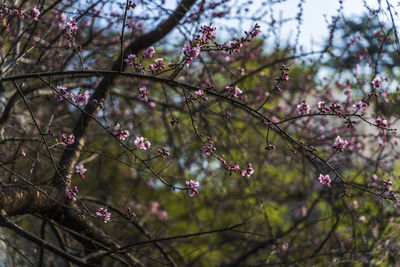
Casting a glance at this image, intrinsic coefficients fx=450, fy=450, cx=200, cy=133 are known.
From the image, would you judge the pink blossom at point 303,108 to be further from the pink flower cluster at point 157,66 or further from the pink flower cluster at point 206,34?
the pink flower cluster at point 157,66

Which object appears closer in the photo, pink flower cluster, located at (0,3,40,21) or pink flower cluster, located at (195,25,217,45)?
pink flower cluster, located at (195,25,217,45)

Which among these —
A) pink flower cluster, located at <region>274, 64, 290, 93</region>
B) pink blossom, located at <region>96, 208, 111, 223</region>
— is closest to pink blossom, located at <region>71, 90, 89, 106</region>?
pink blossom, located at <region>96, 208, 111, 223</region>

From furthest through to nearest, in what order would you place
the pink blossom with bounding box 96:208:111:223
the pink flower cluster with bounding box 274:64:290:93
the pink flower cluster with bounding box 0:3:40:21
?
the pink flower cluster with bounding box 0:3:40:21
the pink blossom with bounding box 96:208:111:223
the pink flower cluster with bounding box 274:64:290:93

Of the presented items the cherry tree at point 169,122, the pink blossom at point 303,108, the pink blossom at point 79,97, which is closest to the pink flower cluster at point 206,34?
the cherry tree at point 169,122

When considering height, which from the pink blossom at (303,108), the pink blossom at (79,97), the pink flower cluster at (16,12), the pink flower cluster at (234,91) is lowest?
the pink blossom at (303,108)

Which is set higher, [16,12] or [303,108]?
[16,12]

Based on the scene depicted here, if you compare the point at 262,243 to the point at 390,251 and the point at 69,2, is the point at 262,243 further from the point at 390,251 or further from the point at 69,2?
the point at 69,2

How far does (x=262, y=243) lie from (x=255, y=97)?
2095 mm

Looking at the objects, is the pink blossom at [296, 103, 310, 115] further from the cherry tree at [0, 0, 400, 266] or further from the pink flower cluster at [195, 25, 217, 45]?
the pink flower cluster at [195, 25, 217, 45]

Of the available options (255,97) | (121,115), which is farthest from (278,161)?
(121,115)

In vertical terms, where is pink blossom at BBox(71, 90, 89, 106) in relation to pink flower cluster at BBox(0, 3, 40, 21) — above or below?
below

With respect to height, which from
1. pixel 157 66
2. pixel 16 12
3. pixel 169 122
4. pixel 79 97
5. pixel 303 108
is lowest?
pixel 303 108

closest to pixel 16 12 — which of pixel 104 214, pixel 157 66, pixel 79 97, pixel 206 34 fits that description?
pixel 79 97

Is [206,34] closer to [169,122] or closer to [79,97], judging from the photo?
[79,97]
